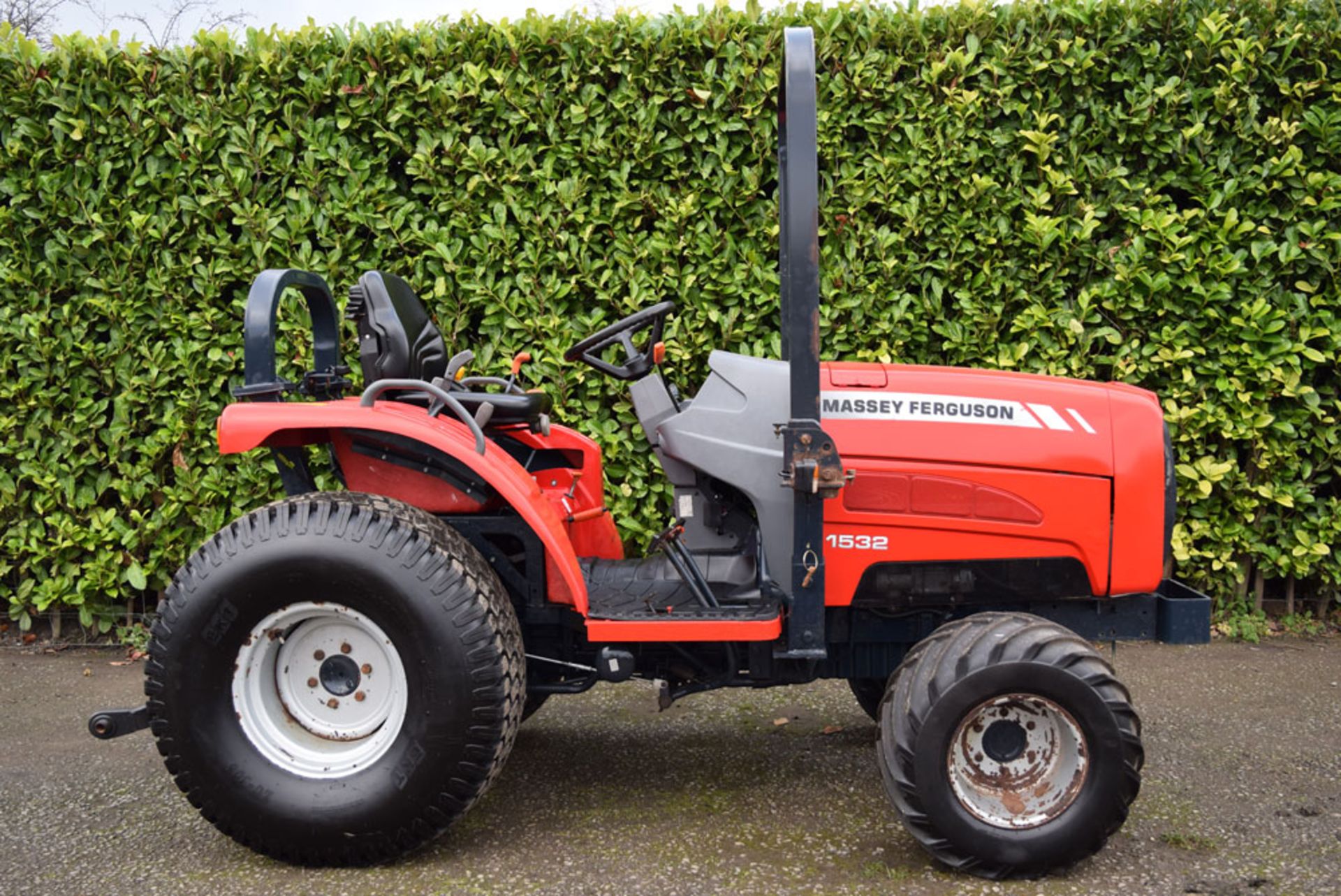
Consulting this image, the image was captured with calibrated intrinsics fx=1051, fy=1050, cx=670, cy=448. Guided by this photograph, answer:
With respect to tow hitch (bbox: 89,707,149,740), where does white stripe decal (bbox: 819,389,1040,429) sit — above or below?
above

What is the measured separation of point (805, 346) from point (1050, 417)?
0.78 meters

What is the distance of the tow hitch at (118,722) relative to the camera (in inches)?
107

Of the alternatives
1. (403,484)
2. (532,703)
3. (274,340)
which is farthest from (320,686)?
(274,340)

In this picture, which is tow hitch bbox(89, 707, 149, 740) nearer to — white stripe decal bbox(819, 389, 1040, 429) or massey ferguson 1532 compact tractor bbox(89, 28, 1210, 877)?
massey ferguson 1532 compact tractor bbox(89, 28, 1210, 877)

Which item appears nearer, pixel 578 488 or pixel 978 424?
pixel 978 424

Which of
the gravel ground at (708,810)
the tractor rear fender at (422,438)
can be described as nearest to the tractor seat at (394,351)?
the tractor rear fender at (422,438)

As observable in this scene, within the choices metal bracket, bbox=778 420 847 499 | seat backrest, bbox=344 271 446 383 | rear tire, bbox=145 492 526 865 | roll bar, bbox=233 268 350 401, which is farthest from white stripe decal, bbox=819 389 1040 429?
roll bar, bbox=233 268 350 401

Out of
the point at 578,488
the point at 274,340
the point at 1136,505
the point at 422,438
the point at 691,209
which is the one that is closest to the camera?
the point at 422,438

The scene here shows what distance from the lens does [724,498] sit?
10.3 feet

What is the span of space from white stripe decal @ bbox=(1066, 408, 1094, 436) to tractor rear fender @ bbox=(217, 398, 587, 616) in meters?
1.44

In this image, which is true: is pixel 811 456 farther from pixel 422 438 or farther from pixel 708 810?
pixel 708 810

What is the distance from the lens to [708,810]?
3.09m


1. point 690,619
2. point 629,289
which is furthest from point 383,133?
point 690,619

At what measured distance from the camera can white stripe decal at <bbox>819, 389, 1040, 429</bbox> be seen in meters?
2.93
